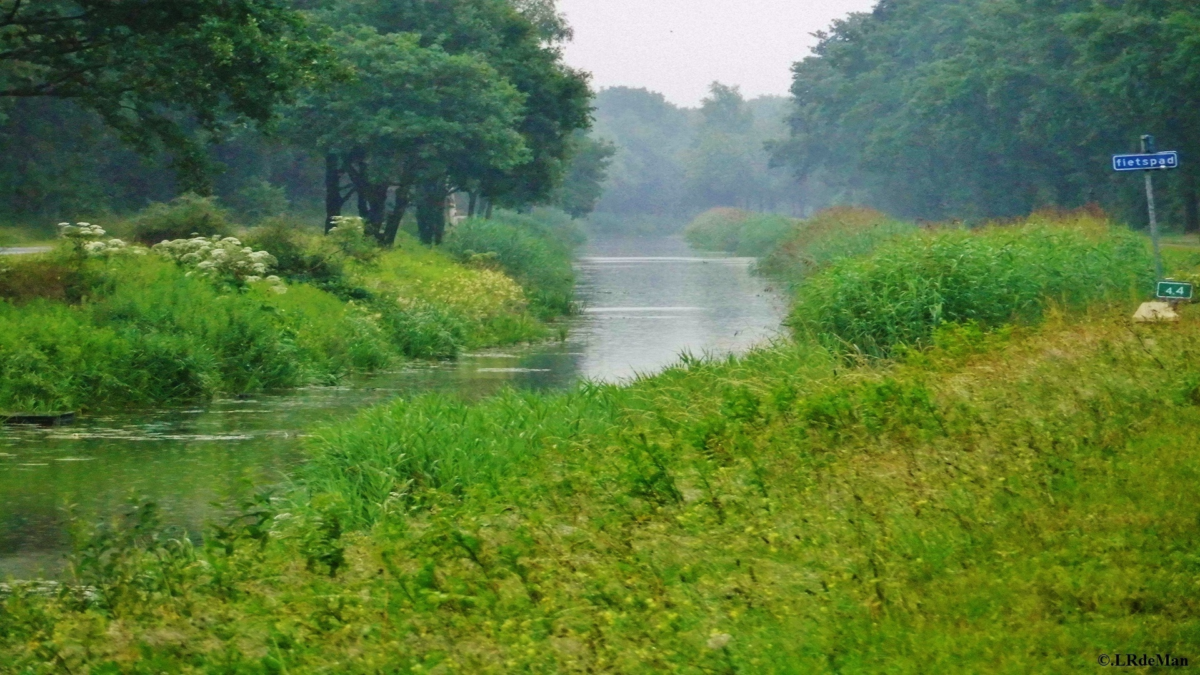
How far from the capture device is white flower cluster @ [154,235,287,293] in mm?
25125

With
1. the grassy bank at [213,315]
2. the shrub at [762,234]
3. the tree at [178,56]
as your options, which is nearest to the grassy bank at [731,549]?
the grassy bank at [213,315]

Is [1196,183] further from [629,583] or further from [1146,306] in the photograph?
[629,583]

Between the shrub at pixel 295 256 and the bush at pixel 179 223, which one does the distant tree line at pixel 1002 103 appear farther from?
the bush at pixel 179 223

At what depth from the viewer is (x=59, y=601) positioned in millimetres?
8547

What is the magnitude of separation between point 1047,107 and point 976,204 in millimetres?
15788

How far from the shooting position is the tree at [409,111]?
37.6 metres

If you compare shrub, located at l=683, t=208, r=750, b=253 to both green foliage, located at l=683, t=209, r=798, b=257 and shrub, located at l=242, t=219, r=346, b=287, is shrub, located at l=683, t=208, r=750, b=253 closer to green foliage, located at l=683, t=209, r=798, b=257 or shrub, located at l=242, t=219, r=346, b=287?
green foliage, located at l=683, t=209, r=798, b=257

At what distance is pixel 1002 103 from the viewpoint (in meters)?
60.2

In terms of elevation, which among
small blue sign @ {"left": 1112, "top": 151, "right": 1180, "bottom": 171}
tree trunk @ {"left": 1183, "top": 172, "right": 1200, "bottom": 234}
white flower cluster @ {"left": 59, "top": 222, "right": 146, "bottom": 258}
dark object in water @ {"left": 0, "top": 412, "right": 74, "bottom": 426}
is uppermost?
white flower cluster @ {"left": 59, "top": 222, "right": 146, "bottom": 258}

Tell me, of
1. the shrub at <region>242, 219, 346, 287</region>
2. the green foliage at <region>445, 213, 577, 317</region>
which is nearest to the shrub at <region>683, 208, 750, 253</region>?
the green foliage at <region>445, 213, 577, 317</region>

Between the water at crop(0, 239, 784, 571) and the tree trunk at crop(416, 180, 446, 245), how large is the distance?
12028mm

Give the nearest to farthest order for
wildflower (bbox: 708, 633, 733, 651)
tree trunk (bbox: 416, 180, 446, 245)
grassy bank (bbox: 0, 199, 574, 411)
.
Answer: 1. wildflower (bbox: 708, 633, 733, 651)
2. grassy bank (bbox: 0, 199, 574, 411)
3. tree trunk (bbox: 416, 180, 446, 245)

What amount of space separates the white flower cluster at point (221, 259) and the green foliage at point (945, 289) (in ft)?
32.1

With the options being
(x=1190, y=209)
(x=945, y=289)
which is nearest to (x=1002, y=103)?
(x=1190, y=209)
